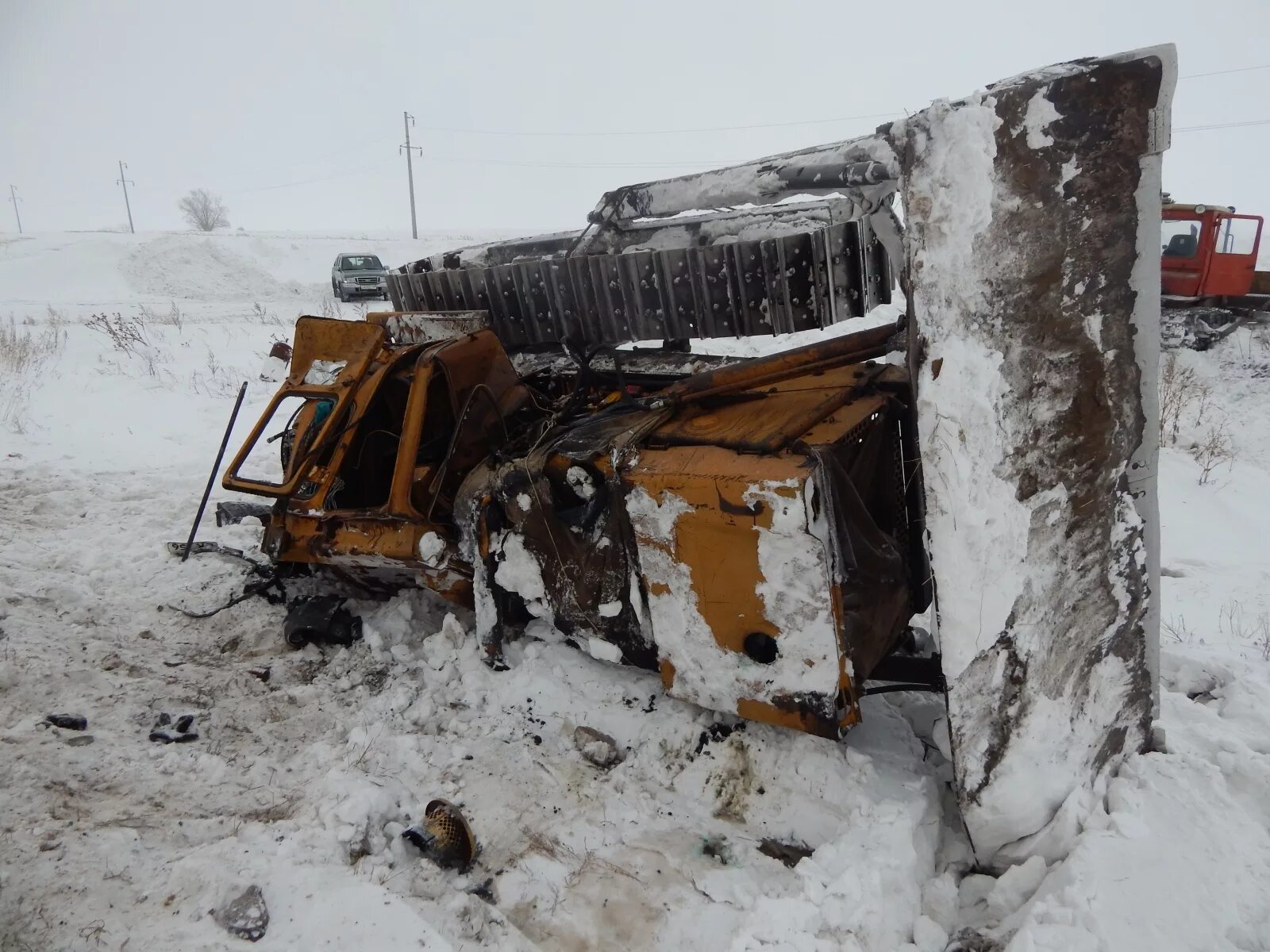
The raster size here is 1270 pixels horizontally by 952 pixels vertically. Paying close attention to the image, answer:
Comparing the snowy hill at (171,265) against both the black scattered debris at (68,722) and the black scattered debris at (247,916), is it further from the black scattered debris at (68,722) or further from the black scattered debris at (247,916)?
the black scattered debris at (247,916)

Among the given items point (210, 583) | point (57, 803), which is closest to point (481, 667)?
point (57, 803)

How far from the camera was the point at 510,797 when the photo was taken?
8.49ft

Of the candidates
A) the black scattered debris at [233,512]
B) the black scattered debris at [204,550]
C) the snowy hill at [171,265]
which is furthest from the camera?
the snowy hill at [171,265]

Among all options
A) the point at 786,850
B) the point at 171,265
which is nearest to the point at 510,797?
the point at 786,850

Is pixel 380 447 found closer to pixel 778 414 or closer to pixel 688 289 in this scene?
pixel 688 289

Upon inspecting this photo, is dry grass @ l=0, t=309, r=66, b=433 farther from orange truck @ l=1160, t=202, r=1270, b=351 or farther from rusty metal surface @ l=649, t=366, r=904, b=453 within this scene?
orange truck @ l=1160, t=202, r=1270, b=351

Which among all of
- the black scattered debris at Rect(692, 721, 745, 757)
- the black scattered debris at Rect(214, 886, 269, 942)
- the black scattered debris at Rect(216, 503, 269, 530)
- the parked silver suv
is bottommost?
the black scattered debris at Rect(692, 721, 745, 757)

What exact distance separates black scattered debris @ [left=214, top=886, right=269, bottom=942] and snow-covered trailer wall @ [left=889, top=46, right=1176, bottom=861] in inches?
75.2

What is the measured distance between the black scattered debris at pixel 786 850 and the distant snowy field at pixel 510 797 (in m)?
0.03

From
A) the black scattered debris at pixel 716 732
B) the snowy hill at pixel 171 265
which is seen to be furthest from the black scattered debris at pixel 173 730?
the snowy hill at pixel 171 265

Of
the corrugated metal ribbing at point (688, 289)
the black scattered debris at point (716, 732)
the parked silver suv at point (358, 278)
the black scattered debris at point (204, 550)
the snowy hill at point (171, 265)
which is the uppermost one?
the snowy hill at point (171, 265)

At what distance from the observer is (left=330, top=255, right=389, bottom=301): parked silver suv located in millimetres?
16281

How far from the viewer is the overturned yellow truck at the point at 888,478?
6.47 feet

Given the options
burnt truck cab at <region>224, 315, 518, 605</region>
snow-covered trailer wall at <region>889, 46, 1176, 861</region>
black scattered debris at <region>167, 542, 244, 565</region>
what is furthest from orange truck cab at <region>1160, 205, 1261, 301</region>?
black scattered debris at <region>167, 542, 244, 565</region>
